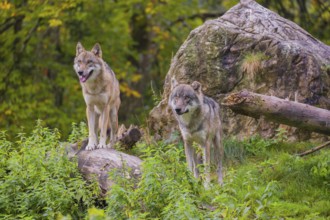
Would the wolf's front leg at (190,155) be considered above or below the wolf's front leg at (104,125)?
below

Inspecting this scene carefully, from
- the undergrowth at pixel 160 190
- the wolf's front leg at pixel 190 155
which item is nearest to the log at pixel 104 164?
the undergrowth at pixel 160 190

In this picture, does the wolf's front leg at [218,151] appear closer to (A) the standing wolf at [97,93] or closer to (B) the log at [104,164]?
(B) the log at [104,164]

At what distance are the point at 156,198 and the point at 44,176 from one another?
1707mm

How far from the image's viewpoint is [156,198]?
29.2ft

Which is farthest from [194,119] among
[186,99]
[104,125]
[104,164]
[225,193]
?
[225,193]

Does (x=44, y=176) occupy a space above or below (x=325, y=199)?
above

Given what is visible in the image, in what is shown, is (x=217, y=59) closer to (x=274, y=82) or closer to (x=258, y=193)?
(x=274, y=82)

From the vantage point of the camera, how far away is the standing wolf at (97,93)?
38.9ft

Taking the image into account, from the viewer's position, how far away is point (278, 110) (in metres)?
9.16

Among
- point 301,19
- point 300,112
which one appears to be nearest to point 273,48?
point 300,112

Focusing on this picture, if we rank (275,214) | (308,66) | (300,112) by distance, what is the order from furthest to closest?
(308,66) < (300,112) < (275,214)

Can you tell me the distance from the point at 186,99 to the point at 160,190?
2538 millimetres

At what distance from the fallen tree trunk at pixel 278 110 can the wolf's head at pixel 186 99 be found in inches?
70.7

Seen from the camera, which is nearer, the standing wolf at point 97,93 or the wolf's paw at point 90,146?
the wolf's paw at point 90,146
